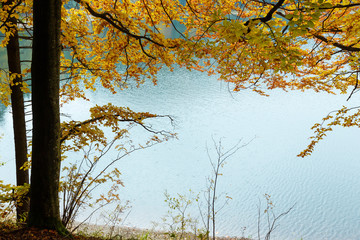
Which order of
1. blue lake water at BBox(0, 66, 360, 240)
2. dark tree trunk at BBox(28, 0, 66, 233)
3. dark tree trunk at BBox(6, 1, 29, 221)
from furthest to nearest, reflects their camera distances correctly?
blue lake water at BBox(0, 66, 360, 240), dark tree trunk at BBox(6, 1, 29, 221), dark tree trunk at BBox(28, 0, 66, 233)

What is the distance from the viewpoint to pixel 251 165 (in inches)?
401

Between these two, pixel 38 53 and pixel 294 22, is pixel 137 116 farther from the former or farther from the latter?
pixel 294 22

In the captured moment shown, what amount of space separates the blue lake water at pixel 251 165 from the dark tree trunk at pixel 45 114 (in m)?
2.69

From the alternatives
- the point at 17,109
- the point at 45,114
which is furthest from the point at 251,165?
the point at 45,114

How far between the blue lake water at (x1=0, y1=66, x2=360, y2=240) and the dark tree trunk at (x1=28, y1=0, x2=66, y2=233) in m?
2.69

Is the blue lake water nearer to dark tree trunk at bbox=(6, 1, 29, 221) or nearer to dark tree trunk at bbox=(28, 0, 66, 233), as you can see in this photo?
dark tree trunk at bbox=(28, 0, 66, 233)

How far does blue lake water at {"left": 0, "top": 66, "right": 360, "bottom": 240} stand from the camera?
7.45 metres

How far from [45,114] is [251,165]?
351 inches

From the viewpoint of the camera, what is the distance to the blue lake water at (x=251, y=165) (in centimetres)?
745

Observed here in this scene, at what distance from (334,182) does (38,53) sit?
976 centimetres

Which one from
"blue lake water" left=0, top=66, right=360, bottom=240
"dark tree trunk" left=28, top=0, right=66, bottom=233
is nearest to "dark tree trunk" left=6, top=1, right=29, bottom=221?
"dark tree trunk" left=28, top=0, right=66, bottom=233

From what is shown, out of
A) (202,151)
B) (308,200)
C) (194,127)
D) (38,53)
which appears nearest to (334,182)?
(308,200)

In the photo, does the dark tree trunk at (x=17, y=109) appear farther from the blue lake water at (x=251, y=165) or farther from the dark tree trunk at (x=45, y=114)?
the blue lake water at (x=251, y=165)

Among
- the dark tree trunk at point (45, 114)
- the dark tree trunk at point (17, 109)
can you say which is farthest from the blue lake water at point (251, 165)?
the dark tree trunk at point (17, 109)
